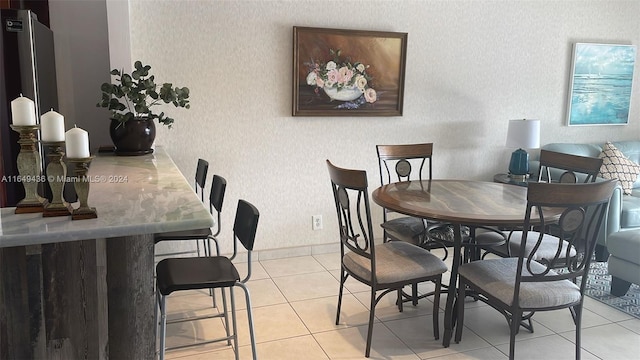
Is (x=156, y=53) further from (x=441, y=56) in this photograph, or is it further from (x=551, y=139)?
(x=551, y=139)

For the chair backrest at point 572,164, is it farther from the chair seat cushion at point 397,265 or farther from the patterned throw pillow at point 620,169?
the patterned throw pillow at point 620,169

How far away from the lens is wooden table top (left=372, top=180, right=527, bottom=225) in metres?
2.46

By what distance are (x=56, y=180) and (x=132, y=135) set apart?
1451 mm

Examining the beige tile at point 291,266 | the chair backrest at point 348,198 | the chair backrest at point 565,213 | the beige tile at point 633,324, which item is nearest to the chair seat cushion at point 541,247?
the chair backrest at point 565,213

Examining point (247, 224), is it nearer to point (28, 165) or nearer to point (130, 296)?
point (130, 296)

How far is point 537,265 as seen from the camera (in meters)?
2.61

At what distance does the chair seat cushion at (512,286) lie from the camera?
2.33m

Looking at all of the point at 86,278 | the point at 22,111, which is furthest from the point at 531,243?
the point at 22,111

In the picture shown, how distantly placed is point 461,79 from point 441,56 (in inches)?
11.7

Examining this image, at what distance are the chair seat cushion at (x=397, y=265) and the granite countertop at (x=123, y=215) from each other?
1041 millimetres

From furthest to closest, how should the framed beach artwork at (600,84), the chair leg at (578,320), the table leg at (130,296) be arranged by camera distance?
1. the framed beach artwork at (600,84)
2. the chair leg at (578,320)
3. the table leg at (130,296)

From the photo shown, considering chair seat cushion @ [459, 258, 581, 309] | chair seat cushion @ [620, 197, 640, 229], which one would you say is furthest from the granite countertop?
chair seat cushion @ [620, 197, 640, 229]

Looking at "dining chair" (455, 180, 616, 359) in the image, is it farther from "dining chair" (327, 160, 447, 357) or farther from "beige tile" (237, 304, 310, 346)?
"beige tile" (237, 304, 310, 346)

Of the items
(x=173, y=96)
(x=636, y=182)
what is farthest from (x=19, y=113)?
(x=636, y=182)
